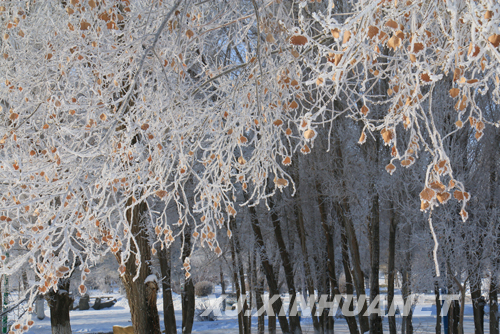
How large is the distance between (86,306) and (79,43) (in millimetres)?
31376

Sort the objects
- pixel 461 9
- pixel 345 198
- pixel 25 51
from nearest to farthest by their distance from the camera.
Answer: pixel 461 9
pixel 25 51
pixel 345 198

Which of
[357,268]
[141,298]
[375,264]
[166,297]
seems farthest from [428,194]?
[166,297]

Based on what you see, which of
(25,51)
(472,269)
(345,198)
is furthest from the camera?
(345,198)

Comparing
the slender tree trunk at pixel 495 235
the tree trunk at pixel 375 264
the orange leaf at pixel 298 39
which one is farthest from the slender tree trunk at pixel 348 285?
the orange leaf at pixel 298 39

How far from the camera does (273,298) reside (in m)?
12.8

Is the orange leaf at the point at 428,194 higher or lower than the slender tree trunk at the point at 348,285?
higher

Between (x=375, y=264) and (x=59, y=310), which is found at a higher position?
(x=375, y=264)

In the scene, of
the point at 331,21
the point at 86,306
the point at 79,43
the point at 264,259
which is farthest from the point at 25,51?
the point at 86,306

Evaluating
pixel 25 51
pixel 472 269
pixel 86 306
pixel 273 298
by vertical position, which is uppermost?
pixel 25 51

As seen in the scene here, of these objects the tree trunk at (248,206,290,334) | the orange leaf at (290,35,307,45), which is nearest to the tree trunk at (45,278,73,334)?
the tree trunk at (248,206,290,334)

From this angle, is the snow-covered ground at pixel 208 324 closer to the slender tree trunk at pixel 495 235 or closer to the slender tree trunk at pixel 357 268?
the slender tree trunk at pixel 495 235

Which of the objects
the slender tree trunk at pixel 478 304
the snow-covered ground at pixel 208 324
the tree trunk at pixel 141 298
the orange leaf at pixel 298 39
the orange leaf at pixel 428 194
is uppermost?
the orange leaf at pixel 298 39

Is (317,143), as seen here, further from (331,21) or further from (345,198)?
(331,21)

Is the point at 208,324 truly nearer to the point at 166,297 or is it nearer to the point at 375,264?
the point at 166,297
